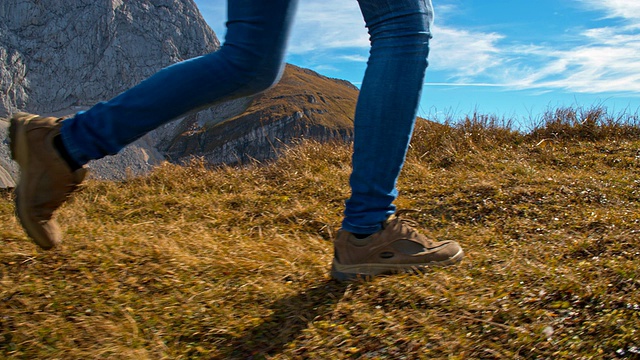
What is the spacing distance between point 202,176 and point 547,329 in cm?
334

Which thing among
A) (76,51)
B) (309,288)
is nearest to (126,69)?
(76,51)

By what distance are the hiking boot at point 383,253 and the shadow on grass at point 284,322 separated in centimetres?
7

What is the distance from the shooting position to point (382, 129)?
5.28 feet

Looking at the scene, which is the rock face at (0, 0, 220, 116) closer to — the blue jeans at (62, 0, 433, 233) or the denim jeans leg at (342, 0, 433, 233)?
the blue jeans at (62, 0, 433, 233)

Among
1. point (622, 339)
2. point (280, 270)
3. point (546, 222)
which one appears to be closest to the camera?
point (622, 339)

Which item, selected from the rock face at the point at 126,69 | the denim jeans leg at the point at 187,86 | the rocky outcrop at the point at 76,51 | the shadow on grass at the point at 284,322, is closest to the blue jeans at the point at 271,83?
the denim jeans leg at the point at 187,86

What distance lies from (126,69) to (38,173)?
94.9 meters

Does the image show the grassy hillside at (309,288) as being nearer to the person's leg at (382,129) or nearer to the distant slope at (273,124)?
the person's leg at (382,129)

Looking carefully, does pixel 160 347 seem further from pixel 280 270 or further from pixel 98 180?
pixel 98 180

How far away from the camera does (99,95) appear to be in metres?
82.8

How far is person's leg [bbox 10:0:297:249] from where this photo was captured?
1.53 m

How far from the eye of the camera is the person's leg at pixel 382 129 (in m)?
1.59

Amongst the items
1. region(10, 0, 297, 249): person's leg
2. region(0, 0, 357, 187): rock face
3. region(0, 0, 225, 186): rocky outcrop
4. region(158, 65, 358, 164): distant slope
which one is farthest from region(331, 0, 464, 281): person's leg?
region(158, 65, 358, 164): distant slope

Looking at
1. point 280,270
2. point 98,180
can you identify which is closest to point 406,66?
point 280,270
